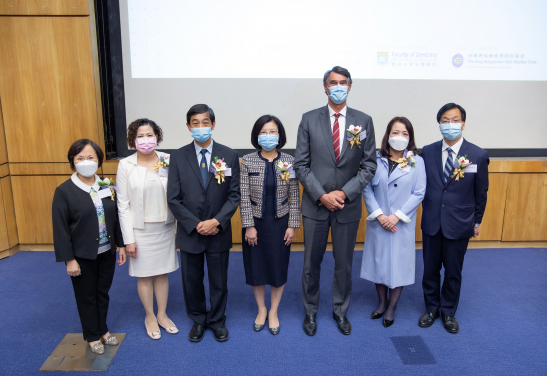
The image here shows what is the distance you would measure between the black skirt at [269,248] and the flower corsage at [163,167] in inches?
26.6

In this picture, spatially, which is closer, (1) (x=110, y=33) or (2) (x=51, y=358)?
(2) (x=51, y=358)

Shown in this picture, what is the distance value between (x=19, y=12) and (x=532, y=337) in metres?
5.43

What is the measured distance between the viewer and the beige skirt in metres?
2.40

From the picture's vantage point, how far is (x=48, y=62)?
3.74m

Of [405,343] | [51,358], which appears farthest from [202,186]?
[405,343]

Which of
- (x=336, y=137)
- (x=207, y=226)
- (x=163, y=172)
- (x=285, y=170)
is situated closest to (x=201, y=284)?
(x=207, y=226)

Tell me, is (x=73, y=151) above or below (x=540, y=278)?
above

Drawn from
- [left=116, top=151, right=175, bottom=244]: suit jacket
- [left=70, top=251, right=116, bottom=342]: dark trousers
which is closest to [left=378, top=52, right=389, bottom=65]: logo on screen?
[left=116, top=151, right=175, bottom=244]: suit jacket

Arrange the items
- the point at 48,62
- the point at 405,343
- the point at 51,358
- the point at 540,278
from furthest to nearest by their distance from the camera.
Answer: the point at 48,62 < the point at 540,278 < the point at 405,343 < the point at 51,358

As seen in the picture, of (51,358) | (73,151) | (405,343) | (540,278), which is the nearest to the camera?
(73,151)

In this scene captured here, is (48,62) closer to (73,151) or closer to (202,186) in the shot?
(73,151)

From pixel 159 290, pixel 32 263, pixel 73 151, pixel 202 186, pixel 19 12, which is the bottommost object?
pixel 32 263

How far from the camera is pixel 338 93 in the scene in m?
2.38

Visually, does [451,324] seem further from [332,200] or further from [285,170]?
[285,170]
